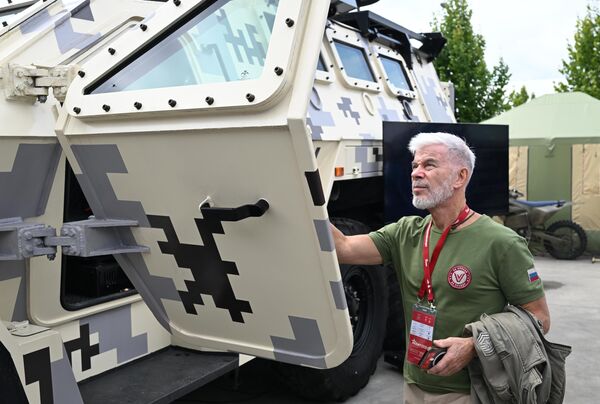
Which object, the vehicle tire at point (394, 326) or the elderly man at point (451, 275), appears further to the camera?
the vehicle tire at point (394, 326)

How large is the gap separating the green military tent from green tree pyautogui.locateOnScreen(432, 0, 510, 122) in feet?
16.9

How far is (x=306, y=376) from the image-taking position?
155 inches

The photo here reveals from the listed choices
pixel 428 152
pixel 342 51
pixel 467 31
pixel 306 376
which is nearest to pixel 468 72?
pixel 467 31

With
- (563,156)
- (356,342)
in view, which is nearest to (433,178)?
(356,342)

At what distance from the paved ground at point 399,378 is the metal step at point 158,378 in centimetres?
93

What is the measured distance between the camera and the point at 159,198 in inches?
89.2

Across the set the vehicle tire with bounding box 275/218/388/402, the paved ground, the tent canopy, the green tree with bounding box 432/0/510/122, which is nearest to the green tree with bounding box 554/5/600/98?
the green tree with bounding box 432/0/510/122

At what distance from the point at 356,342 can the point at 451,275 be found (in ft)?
7.20

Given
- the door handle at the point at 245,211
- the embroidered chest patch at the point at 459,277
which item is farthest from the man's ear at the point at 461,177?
the door handle at the point at 245,211

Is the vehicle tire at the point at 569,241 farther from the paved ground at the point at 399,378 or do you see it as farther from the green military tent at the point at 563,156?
the paved ground at the point at 399,378

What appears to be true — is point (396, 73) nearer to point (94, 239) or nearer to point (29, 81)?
point (29, 81)

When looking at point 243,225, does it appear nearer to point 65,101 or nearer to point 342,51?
point 65,101

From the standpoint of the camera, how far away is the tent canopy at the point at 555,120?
11.2 m

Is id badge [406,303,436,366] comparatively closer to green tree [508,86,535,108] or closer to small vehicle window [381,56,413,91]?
small vehicle window [381,56,413,91]
